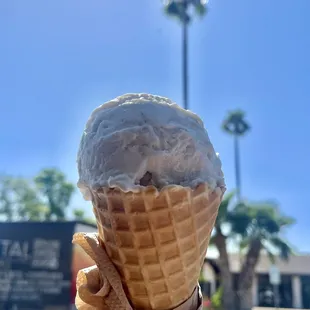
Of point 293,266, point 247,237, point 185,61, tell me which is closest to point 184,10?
point 185,61

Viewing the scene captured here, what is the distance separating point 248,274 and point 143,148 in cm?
1685

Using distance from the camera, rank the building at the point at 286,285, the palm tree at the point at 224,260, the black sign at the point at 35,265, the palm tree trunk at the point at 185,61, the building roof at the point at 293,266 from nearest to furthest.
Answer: the black sign at the point at 35,265
the palm tree trunk at the point at 185,61
the palm tree at the point at 224,260
the building at the point at 286,285
the building roof at the point at 293,266

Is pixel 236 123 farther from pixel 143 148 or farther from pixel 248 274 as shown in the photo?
pixel 143 148

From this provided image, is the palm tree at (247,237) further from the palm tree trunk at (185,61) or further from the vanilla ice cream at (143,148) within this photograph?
the vanilla ice cream at (143,148)

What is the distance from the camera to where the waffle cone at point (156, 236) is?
1.67 m

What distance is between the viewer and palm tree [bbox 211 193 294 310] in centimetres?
1739

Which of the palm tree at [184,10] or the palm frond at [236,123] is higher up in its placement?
the palm tree at [184,10]

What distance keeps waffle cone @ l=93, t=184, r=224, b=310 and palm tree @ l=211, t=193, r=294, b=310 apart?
15931mm

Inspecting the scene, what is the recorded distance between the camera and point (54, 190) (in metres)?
32.1

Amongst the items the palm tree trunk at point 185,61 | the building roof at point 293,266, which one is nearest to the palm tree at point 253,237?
the palm tree trunk at point 185,61

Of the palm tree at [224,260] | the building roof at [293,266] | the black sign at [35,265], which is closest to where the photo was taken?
the black sign at [35,265]

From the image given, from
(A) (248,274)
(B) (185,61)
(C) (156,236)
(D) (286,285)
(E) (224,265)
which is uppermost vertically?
(B) (185,61)

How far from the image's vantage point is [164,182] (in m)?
1.69

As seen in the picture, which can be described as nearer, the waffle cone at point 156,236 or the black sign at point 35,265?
the waffle cone at point 156,236
